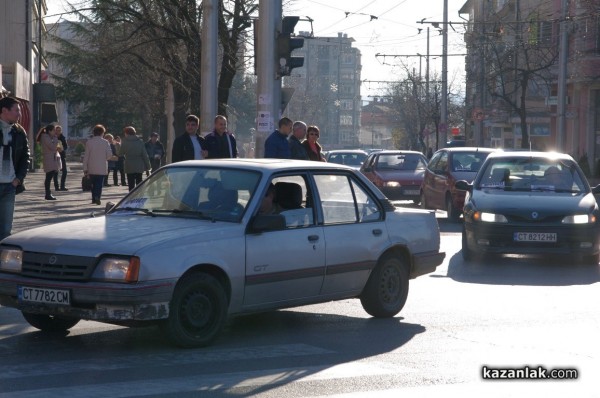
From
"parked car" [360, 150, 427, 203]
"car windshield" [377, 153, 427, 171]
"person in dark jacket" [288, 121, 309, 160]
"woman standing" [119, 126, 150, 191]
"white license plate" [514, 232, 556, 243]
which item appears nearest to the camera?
"white license plate" [514, 232, 556, 243]

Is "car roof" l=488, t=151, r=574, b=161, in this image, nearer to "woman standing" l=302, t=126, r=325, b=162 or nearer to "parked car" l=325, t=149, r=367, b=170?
"woman standing" l=302, t=126, r=325, b=162

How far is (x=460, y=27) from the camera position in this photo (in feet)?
209

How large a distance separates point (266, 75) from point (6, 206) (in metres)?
9.51

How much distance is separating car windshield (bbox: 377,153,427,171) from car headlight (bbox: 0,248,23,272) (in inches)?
935

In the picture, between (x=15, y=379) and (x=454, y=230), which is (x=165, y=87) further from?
(x=15, y=379)

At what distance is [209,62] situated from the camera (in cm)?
2309

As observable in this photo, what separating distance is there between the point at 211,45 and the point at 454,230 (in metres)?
5.90

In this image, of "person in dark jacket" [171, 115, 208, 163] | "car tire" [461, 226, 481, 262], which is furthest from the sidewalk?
"car tire" [461, 226, 481, 262]

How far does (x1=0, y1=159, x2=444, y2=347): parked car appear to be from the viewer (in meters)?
8.48

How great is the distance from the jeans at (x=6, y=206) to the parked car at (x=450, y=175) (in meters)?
13.8

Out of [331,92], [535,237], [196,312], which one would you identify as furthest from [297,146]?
[331,92]

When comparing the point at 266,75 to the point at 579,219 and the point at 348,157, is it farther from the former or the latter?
the point at 348,157

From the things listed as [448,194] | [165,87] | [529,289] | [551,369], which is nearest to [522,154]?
[529,289]

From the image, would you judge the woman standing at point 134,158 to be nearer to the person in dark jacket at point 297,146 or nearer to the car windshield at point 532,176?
the person in dark jacket at point 297,146
